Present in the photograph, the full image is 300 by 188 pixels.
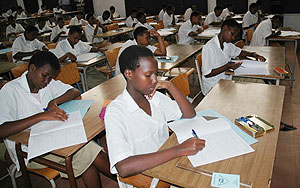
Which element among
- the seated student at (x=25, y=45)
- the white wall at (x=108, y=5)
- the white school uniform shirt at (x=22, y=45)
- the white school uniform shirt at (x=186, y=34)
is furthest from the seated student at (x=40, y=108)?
the white wall at (x=108, y=5)

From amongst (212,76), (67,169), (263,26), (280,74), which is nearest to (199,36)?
(263,26)

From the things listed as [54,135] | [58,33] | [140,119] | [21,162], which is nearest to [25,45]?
[58,33]

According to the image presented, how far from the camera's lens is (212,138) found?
129 centimetres

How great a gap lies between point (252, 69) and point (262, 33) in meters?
2.25

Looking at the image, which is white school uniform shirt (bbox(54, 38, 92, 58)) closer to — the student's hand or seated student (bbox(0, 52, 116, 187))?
seated student (bbox(0, 52, 116, 187))

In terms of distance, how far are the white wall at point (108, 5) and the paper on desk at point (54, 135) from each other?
11.1 m

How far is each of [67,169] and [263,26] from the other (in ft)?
13.3

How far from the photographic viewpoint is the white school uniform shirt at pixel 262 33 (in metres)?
4.29

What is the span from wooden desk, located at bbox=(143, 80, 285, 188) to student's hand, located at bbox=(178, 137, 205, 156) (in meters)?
0.06

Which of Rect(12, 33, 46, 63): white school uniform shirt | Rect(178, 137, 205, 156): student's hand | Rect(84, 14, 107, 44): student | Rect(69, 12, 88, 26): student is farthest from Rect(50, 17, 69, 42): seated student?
Rect(178, 137, 205, 156): student's hand

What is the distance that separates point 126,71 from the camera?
4.19 ft

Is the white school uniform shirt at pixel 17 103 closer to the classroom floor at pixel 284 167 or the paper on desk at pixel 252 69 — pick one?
the classroom floor at pixel 284 167

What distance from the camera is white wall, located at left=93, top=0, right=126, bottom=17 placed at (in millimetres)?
12000

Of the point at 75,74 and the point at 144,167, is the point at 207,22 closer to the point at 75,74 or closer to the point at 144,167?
the point at 75,74
